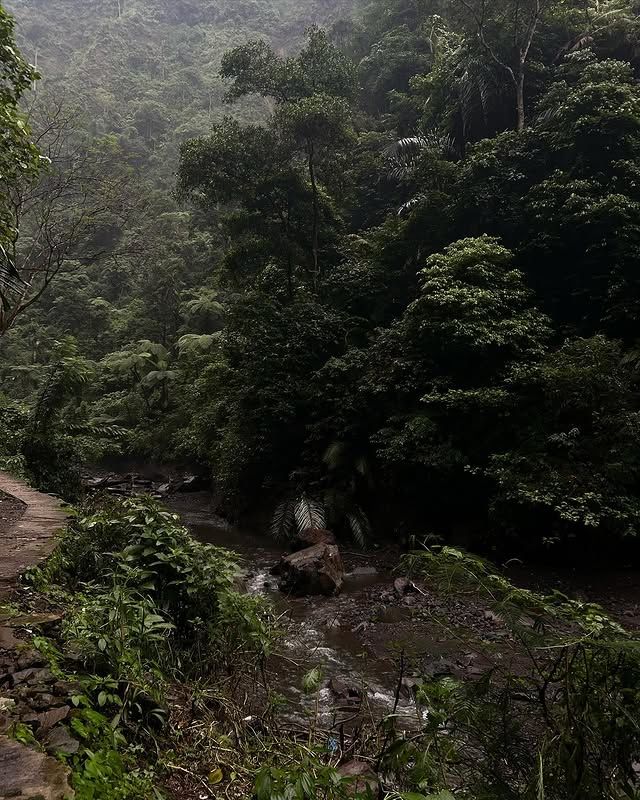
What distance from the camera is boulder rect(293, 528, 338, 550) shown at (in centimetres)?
1001

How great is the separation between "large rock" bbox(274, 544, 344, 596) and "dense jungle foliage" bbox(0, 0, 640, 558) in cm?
203

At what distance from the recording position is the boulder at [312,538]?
10008mm

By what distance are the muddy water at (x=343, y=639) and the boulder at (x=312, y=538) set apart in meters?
0.58

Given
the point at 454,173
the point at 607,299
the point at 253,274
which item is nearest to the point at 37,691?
the point at 607,299

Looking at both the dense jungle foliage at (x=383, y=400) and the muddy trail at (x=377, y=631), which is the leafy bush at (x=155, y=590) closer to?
the dense jungle foliage at (x=383, y=400)

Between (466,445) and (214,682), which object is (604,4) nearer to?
(466,445)

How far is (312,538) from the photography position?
33.0 feet

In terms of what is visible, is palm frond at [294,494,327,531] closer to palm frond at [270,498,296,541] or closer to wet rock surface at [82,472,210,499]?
palm frond at [270,498,296,541]

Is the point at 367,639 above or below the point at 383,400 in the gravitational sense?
below

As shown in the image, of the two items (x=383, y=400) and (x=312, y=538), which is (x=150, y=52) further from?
(x=312, y=538)

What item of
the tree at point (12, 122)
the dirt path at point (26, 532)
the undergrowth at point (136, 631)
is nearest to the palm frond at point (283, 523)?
the dirt path at point (26, 532)

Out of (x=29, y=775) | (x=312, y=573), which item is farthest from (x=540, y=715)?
(x=312, y=573)

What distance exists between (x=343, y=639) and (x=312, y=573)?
1.65 metres

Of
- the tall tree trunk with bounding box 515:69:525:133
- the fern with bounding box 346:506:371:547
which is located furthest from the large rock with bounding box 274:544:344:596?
the tall tree trunk with bounding box 515:69:525:133
